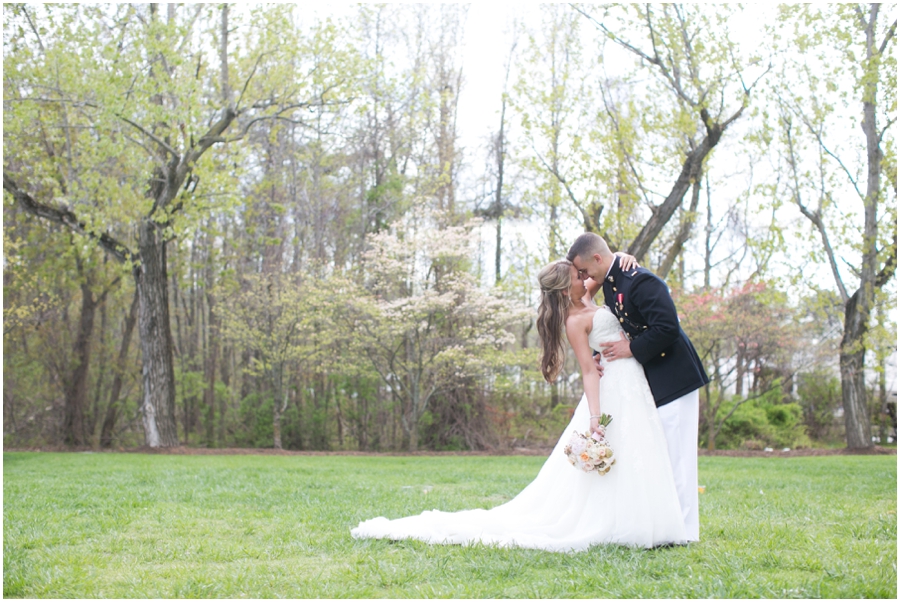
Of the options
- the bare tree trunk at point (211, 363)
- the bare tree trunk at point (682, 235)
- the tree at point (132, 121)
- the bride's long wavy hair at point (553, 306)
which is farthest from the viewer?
the bare tree trunk at point (211, 363)

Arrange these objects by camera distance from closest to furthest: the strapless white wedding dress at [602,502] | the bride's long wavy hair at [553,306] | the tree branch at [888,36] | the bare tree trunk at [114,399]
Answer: the strapless white wedding dress at [602,502]
the bride's long wavy hair at [553,306]
the tree branch at [888,36]
the bare tree trunk at [114,399]

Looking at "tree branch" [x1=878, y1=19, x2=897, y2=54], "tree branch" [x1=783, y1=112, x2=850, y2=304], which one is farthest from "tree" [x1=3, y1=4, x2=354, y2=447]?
"tree branch" [x1=878, y1=19, x2=897, y2=54]

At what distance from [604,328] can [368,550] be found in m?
1.94

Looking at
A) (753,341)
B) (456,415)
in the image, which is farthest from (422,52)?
(753,341)

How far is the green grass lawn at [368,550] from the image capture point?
3197 mm

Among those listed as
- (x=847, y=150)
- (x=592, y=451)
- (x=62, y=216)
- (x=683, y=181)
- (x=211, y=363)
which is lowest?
(x=592, y=451)

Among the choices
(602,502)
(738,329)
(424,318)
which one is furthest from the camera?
(424,318)

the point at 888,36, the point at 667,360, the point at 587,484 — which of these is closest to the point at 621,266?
the point at 667,360

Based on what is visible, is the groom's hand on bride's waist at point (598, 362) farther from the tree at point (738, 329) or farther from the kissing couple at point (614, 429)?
the tree at point (738, 329)

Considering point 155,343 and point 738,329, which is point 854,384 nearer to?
point 738,329

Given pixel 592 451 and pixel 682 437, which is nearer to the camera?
pixel 592 451

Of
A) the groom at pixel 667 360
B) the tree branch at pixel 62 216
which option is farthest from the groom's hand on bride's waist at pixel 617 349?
the tree branch at pixel 62 216

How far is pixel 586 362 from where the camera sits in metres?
4.47

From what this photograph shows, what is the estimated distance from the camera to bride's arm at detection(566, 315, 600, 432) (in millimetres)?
4402
